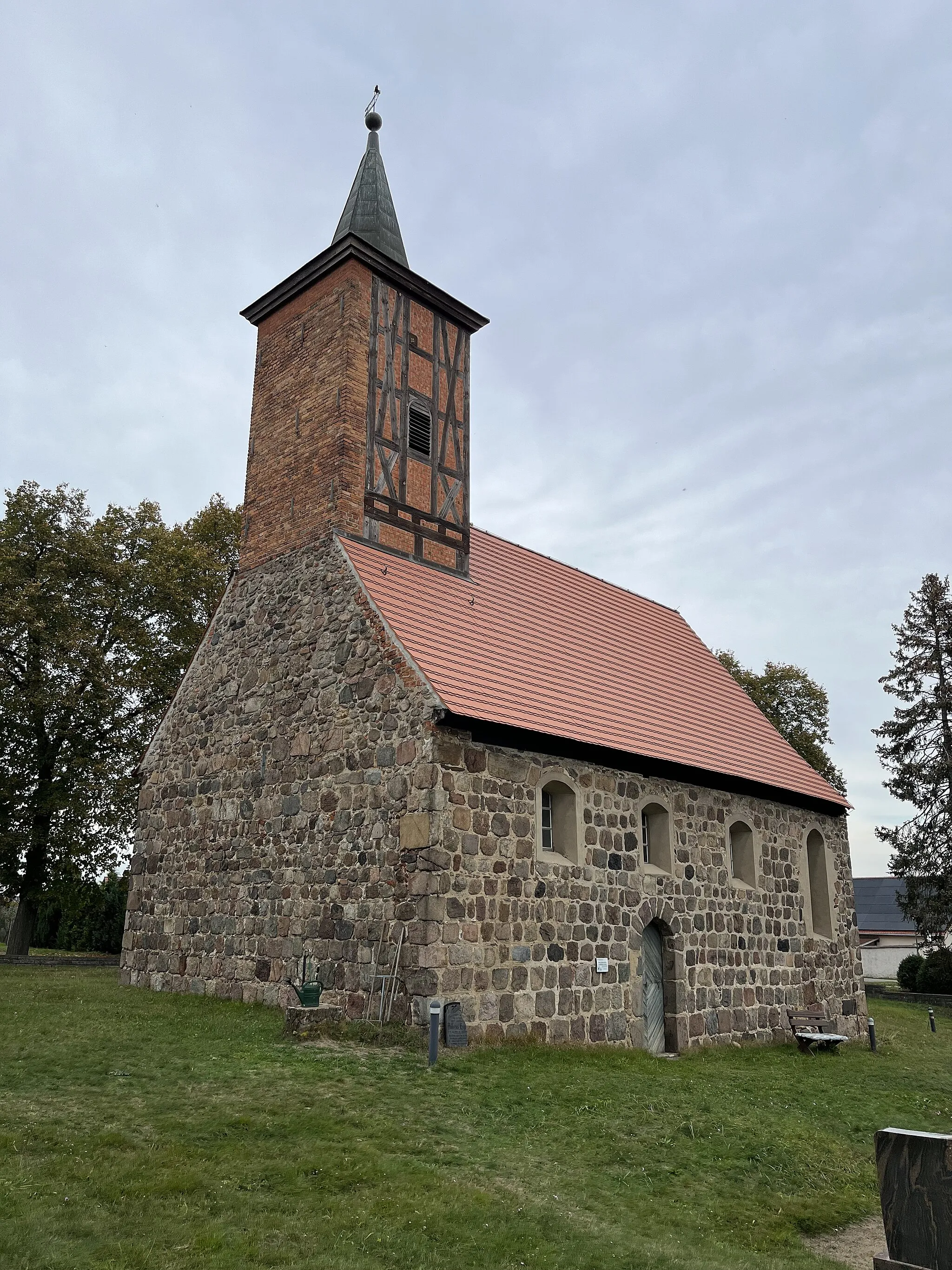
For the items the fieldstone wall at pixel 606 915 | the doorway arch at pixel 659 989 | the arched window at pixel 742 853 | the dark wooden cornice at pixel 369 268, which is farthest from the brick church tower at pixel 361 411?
the doorway arch at pixel 659 989

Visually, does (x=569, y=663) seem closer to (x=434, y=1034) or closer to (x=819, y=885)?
(x=819, y=885)

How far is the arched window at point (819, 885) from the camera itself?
706 inches

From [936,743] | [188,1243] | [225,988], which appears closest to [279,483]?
[225,988]

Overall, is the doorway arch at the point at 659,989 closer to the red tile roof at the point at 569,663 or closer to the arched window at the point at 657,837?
the arched window at the point at 657,837

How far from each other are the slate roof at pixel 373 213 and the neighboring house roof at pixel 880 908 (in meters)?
36.4

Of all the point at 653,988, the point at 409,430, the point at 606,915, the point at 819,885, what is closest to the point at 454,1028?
the point at 606,915

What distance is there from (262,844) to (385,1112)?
6.60 metres

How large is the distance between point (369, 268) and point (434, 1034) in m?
12.3

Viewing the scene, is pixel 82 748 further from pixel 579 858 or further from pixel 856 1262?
pixel 856 1262

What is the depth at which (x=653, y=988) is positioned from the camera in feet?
45.5

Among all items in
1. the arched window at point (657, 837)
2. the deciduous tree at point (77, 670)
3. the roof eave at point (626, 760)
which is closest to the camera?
the roof eave at point (626, 760)

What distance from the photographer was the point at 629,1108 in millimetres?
9055

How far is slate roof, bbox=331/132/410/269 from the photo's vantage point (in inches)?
711

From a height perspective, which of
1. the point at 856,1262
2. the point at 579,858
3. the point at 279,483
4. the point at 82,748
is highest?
the point at 279,483
